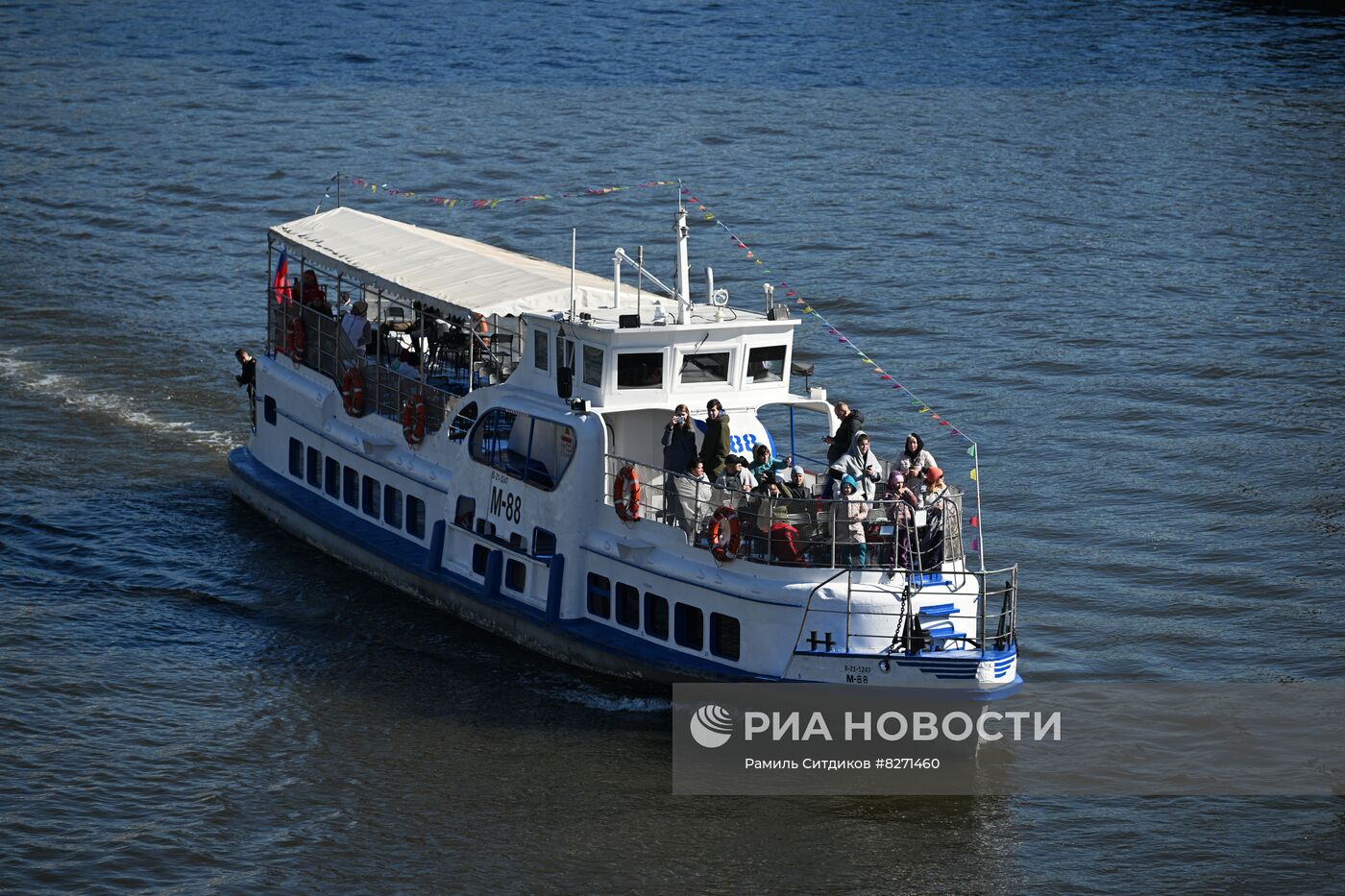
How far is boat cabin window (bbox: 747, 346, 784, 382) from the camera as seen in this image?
1090 inches

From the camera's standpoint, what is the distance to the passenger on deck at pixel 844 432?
26.7 meters

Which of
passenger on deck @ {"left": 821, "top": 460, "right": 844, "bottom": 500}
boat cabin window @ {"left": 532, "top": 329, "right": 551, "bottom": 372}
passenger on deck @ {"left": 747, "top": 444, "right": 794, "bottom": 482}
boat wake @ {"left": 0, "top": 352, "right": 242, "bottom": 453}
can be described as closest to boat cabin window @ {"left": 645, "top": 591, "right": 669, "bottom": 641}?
passenger on deck @ {"left": 747, "top": 444, "right": 794, "bottom": 482}

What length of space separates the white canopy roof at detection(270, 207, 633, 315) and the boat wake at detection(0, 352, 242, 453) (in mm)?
5774

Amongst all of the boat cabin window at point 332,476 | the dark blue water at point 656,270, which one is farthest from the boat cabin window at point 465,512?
the boat cabin window at point 332,476

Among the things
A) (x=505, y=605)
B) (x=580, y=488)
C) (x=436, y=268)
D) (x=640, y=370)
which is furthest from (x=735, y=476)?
(x=436, y=268)

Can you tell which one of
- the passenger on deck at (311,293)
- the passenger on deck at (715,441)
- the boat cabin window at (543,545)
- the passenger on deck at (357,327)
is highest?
the passenger on deck at (311,293)

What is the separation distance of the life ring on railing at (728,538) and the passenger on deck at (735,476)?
51 centimetres

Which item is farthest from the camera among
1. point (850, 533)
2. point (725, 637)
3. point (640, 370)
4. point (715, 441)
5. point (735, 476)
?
point (640, 370)

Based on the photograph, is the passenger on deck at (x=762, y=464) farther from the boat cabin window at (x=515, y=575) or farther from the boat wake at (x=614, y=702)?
the boat cabin window at (x=515, y=575)

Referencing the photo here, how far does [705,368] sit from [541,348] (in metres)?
2.50

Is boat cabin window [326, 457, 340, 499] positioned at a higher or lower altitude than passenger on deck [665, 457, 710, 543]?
lower

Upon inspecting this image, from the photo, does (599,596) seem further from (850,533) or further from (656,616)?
(850,533)

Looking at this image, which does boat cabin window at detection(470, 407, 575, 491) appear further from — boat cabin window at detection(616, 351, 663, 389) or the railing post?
the railing post

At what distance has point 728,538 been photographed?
25.2 meters
